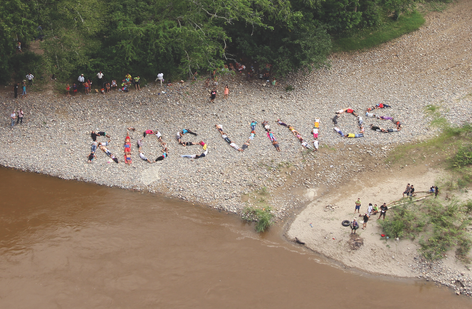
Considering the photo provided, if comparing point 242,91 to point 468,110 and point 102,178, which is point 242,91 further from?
point 468,110

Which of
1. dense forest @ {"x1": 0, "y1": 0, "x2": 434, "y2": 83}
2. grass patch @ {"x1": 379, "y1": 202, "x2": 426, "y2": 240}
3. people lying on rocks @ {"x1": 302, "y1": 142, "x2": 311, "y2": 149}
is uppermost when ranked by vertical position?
dense forest @ {"x1": 0, "y1": 0, "x2": 434, "y2": 83}

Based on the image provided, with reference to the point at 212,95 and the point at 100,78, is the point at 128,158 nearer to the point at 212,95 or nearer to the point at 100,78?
the point at 212,95

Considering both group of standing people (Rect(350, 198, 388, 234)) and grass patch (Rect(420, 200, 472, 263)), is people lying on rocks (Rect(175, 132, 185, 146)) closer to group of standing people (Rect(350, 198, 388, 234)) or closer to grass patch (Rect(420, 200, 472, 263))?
group of standing people (Rect(350, 198, 388, 234))

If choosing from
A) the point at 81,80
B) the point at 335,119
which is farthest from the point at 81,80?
the point at 335,119

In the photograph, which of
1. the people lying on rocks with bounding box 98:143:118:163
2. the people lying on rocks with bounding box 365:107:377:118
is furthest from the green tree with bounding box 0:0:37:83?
the people lying on rocks with bounding box 365:107:377:118

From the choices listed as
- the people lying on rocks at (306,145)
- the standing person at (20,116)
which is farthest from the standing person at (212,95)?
the standing person at (20,116)

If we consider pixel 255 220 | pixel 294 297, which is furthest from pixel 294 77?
pixel 294 297
